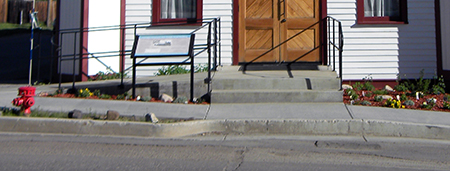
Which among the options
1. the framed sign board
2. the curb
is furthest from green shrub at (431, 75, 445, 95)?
the framed sign board

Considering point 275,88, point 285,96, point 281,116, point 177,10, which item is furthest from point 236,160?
point 177,10

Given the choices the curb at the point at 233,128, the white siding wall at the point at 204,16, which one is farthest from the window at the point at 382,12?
the curb at the point at 233,128

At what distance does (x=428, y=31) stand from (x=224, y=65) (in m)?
4.82

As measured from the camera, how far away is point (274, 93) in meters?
7.71

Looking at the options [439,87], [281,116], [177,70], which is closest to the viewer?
[281,116]

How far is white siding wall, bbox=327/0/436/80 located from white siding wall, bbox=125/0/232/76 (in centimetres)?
245

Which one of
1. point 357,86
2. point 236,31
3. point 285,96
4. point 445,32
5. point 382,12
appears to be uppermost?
point 382,12

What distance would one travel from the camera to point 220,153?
489 centimetres

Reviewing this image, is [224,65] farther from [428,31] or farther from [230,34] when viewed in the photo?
[428,31]

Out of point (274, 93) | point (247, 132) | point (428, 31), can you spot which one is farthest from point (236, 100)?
point (428, 31)

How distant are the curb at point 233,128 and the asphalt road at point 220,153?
0.22 metres

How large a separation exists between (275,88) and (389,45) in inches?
138

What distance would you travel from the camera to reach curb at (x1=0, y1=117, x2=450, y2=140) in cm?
586

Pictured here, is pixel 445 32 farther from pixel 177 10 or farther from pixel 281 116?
pixel 177 10
